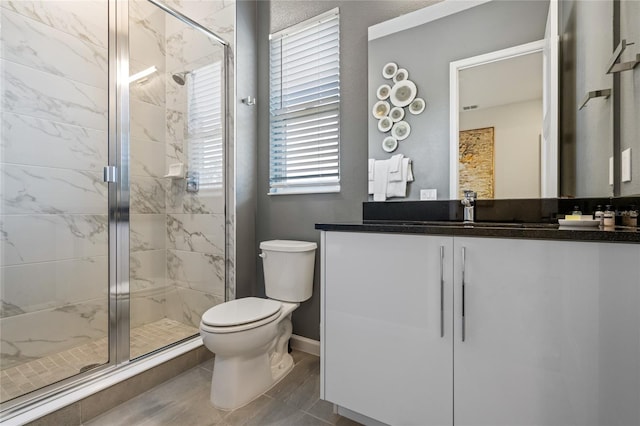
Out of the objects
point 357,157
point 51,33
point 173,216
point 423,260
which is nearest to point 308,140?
point 357,157

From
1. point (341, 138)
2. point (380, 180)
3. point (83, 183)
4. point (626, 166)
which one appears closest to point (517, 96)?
point (626, 166)

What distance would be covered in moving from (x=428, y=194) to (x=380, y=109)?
0.58m

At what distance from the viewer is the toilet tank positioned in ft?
6.25

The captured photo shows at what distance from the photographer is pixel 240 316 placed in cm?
153

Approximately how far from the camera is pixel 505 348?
0.96 meters

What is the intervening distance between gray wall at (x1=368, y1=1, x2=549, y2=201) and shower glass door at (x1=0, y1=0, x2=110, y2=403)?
5.60 ft

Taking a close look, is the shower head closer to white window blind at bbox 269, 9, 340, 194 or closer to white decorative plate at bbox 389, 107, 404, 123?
white window blind at bbox 269, 9, 340, 194

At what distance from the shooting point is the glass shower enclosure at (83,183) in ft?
5.52

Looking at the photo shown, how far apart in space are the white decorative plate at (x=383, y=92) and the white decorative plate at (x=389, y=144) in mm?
242

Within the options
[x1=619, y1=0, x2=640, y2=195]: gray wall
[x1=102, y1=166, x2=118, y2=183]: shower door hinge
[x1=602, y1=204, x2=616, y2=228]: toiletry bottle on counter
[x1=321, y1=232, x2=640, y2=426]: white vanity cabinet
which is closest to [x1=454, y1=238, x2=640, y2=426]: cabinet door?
[x1=321, y1=232, x2=640, y2=426]: white vanity cabinet

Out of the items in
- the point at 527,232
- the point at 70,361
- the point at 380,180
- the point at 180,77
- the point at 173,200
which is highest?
the point at 180,77

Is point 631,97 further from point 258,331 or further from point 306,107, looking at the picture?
point 258,331

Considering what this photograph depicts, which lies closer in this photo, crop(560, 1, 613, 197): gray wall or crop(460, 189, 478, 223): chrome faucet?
crop(560, 1, 613, 197): gray wall

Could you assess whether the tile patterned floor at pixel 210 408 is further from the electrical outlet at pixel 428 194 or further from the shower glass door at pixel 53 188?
the electrical outlet at pixel 428 194
